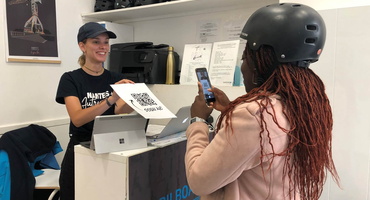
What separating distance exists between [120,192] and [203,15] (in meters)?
1.70

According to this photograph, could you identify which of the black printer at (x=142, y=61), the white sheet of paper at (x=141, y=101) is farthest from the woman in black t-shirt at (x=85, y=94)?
the black printer at (x=142, y=61)

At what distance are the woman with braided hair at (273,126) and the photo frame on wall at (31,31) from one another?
1.85 meters


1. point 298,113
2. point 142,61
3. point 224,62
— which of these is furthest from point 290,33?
point 142,61

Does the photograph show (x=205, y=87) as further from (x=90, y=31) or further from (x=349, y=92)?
(x=90, y=31)

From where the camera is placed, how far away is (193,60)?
232cm

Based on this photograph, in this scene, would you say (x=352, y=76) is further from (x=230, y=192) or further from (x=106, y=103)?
(x=106, y=103)

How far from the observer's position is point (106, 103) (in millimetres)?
1440

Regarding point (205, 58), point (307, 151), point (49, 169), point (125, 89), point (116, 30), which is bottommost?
point (49, 169)

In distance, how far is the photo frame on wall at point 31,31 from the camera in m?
2.15

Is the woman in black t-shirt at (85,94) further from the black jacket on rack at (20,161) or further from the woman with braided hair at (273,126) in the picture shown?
the woman with braided hair at (273,126)

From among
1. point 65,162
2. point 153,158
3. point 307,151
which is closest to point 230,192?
point 307,151

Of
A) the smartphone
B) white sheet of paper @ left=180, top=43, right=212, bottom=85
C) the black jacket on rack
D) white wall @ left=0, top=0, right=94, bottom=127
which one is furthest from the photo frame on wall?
the smartphone

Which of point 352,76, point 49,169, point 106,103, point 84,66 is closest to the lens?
A: point 352,76

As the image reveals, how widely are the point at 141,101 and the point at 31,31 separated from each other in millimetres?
1494
